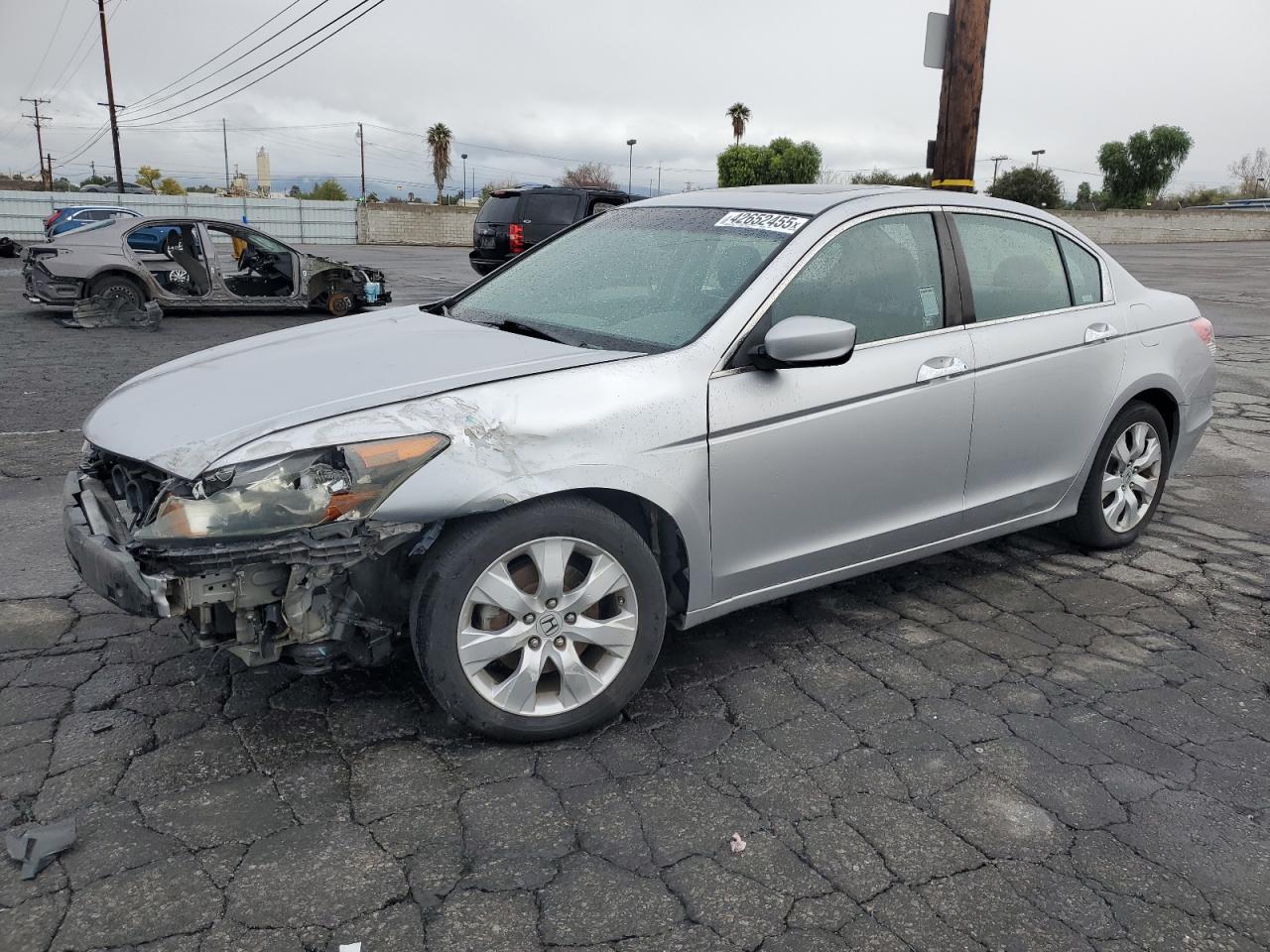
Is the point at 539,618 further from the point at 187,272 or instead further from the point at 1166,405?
the point at 187,272

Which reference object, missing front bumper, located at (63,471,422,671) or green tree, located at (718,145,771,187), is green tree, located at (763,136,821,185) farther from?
missing front bumper, located at (63,471,422,671)

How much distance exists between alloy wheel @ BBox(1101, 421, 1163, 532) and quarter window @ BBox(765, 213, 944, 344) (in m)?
1.38

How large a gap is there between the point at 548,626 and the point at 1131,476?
3.16m

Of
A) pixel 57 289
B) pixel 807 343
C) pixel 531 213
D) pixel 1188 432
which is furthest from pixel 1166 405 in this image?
pixel 531 213

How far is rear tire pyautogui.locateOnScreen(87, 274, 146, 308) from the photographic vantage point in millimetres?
12305

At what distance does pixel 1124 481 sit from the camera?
4789 mm

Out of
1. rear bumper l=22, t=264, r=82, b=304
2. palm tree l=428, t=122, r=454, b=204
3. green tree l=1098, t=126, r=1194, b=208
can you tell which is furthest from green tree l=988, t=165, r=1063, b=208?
rear bumper l=22, t=264, r=82, b=304

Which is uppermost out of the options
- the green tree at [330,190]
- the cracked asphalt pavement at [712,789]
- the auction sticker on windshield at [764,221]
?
the green tree at [330,190]

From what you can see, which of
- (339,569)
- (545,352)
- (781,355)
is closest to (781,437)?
(781,355)

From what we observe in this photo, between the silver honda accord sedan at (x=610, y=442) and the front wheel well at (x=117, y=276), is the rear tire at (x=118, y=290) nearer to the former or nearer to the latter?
the front wheel well at (x=117, y=276)

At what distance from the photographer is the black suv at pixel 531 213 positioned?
16.5 m

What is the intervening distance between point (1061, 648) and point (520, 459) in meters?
2.30

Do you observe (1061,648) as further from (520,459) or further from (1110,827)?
(520,459)

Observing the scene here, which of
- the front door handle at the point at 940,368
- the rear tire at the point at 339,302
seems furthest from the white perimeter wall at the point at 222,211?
the front door handle at the point at 940,368
